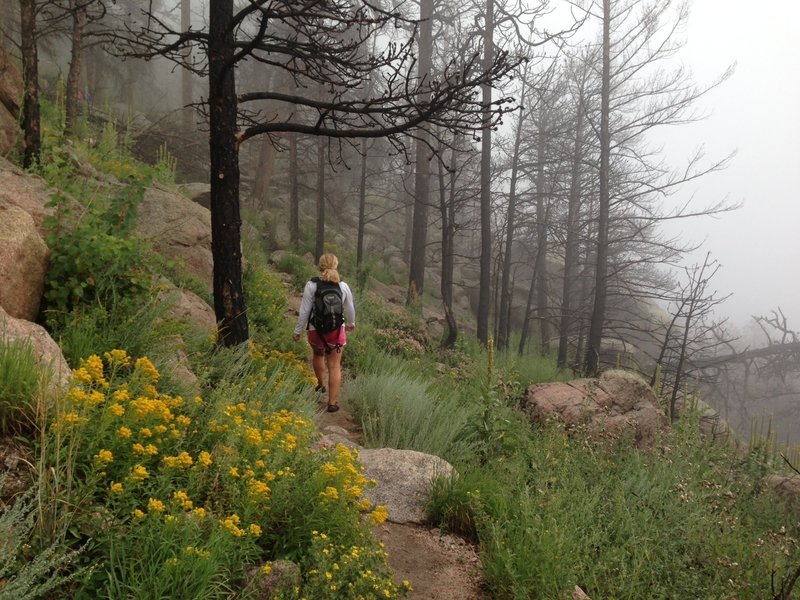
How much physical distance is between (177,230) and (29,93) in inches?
106

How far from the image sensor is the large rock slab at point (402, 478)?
4.14 meters

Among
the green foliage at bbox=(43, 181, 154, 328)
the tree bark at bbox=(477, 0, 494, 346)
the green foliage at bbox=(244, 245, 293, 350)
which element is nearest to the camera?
the green foliage at bbox=(43, 181, 154, 328)

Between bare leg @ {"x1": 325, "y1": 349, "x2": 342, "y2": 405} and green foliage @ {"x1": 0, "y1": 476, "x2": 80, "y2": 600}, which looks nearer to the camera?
green foliage @ {"x1": 0, "y1": 476, "x2": 80, "y2": 600}

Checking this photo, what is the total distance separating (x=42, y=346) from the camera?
323 cm

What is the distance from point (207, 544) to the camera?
232cm

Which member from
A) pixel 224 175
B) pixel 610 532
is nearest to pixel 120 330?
pixel 224 175

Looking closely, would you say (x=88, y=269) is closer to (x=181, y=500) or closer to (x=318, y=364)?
(x=181, y=500)

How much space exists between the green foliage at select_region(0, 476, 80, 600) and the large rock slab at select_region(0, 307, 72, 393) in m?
0.73

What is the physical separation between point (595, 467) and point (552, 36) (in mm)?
12361

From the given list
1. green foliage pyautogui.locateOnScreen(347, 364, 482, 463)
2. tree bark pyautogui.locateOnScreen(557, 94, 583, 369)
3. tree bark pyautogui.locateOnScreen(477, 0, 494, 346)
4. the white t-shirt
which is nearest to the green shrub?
green foliage pyautogui.locateOnScreen(347, 364, 482, 463)

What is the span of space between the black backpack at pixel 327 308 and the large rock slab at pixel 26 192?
2894mm

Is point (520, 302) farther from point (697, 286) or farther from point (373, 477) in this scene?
point (373, 477)

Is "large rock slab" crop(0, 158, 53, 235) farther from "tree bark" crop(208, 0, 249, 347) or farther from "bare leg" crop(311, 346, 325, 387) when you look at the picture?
"bare leg" crop(311, 346, 325, 387)

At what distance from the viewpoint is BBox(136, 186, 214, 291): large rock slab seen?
8406 mm
